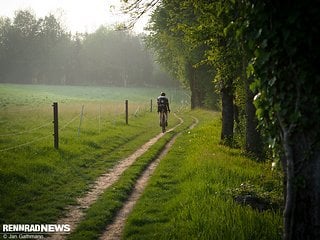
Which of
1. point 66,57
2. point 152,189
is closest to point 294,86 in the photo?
point 152,189

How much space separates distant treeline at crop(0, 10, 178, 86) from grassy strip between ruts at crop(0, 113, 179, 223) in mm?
85772

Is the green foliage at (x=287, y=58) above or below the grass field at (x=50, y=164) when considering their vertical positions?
above

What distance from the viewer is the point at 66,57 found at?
10756cm

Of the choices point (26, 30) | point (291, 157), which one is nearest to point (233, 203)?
point (291, 157)

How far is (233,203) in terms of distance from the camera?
8.31 m

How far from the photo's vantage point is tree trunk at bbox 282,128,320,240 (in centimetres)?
468

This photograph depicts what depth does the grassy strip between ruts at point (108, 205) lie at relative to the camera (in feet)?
25.0

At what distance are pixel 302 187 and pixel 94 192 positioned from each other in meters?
7.02

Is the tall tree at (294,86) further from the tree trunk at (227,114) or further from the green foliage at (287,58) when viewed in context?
the tree trunk at (227,114)

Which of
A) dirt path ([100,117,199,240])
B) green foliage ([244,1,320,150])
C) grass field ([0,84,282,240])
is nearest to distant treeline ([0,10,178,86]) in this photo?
grass field ([0,84,282,240])

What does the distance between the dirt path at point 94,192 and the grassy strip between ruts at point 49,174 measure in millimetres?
229

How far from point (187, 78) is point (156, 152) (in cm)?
3166

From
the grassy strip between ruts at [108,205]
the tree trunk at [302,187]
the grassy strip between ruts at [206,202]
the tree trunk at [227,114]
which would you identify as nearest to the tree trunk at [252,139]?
the grassy strip between ruts at [206,202]

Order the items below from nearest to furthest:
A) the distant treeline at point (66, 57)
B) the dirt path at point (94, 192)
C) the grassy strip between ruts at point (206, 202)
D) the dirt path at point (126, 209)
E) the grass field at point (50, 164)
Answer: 1. the grassy strip between ruts at point (206, 202)
2. the dirt path at point (126, 209)
3. the dirt path at point (94, 192)
4. the grass field at point (50, 164)
5. the distant treeline at point (66, 57)
